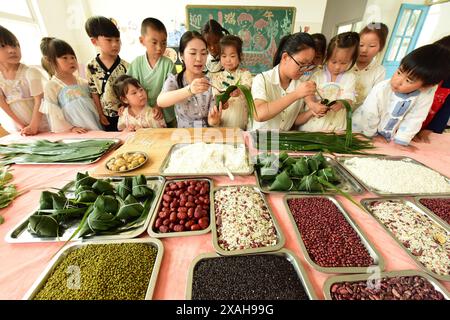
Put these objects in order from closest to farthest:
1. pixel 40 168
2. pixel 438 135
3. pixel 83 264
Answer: pixel 83 264, pixel 40 168, pixel 438 135

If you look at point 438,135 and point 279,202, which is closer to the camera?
point 279,202

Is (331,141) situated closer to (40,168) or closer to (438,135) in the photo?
(438,135)

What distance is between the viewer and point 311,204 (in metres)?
1.08

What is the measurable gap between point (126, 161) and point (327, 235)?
1.27 meters

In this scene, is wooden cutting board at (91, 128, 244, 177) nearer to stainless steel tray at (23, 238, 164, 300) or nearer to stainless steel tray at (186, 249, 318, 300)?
stainless steel tray at (23, 238, 164, 300)

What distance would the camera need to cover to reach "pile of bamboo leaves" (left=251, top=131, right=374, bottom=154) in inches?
61.9

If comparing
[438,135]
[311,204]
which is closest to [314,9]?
[438,135]

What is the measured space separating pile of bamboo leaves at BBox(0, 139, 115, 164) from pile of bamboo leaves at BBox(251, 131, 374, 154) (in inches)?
49.2

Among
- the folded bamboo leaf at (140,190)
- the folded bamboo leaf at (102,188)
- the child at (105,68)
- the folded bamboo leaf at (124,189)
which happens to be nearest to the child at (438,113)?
the folded bamboo leaf at (140,190)

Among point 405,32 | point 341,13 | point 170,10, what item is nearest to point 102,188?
point 170,10

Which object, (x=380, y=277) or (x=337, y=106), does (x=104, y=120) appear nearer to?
(x=337, y=106)

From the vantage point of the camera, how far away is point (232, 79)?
1998mm

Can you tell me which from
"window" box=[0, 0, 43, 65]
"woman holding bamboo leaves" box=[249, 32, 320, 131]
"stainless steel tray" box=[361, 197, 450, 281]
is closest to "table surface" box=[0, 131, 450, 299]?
"stainless steel tray" box=[361, 197, 450, 281]
